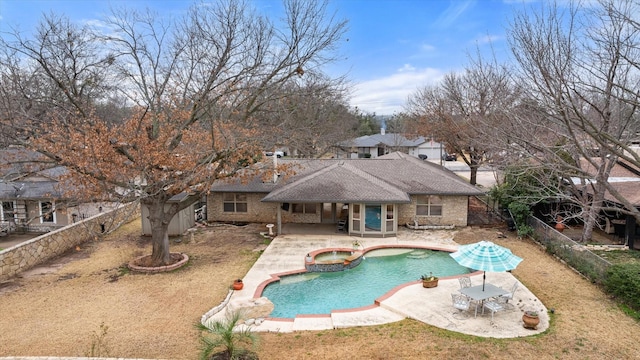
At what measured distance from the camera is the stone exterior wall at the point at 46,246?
14508 mm

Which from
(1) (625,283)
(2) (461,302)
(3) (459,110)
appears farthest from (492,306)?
(3) (459,110)

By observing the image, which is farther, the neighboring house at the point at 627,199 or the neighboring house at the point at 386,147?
the neighboring house at the point at 386,147

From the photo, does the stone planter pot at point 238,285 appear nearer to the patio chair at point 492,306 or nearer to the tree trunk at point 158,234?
the tree trunk at point 158,234

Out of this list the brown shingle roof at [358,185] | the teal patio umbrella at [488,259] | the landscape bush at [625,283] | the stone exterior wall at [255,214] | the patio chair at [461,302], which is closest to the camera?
the teal patio umbrella at [488,259]

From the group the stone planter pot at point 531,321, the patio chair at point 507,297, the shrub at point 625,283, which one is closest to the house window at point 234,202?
the patio chair at point 507,297

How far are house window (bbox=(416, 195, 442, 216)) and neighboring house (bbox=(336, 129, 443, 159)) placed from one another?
3731 cm

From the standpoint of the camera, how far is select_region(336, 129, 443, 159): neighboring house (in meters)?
59.9

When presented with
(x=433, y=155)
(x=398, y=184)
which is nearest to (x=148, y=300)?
(x=398, y=184)

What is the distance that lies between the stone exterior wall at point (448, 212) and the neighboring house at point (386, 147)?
37.3m

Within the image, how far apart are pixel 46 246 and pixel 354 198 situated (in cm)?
1342

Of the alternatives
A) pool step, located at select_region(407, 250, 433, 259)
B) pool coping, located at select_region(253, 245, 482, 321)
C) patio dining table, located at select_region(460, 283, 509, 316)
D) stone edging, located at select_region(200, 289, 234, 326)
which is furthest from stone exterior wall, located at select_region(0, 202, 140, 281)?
pool step, located at select_region(407, 250, 433, 259)

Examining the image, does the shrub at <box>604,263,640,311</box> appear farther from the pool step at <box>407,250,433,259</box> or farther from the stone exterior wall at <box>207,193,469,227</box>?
the stone exterior wall at <box>207,193,469,227</box>

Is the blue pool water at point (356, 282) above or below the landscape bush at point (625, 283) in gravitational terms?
below

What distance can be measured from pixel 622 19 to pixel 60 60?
17849mm
